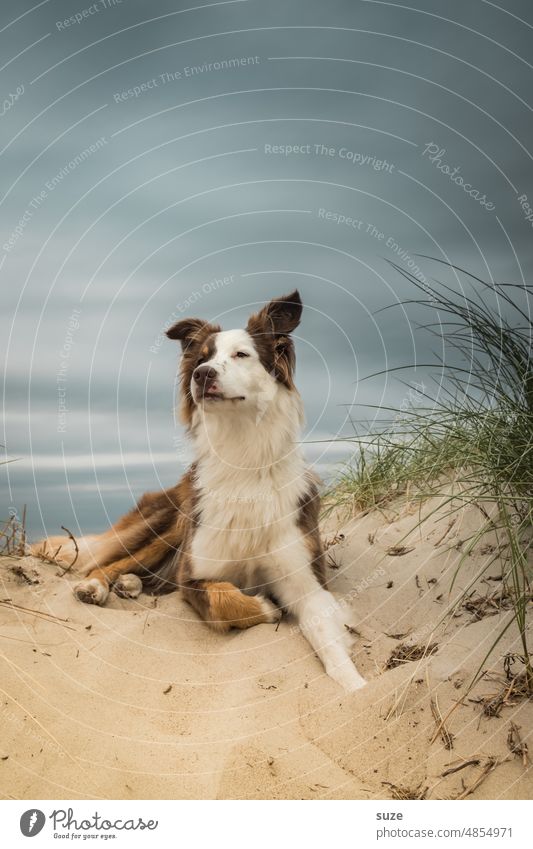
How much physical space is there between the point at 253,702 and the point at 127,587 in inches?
84.6

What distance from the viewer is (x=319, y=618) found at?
186 inches

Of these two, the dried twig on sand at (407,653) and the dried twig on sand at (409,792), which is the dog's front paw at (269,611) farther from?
the dried twig on sand at (409,792)

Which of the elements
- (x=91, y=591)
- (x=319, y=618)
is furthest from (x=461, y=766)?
(x=91, y=591)

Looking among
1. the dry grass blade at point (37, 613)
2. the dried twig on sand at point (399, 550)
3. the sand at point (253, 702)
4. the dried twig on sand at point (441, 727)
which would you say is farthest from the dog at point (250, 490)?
the dried twig on sand at point (441, 727)

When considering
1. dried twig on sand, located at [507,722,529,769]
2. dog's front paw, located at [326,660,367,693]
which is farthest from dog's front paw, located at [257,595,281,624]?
dried twig on sand, located at [507,722,529,769]

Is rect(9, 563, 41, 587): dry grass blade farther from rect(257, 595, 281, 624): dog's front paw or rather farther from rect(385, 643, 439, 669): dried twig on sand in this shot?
rect(385, 643, 439, 669): dried twig on sand

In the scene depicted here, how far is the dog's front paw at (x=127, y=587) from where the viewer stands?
18.9 ft

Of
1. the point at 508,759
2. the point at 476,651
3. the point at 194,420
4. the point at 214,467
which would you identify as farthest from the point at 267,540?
the point at 508,759

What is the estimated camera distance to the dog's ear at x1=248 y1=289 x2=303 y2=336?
4.78 metres

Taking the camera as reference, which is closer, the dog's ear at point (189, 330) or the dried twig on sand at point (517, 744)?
the dried twig on sand at point (517, 744)

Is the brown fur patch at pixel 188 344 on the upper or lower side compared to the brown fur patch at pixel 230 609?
upper

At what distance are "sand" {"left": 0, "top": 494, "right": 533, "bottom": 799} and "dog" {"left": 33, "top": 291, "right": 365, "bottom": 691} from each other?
0.19 metres

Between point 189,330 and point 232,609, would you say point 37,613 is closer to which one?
point 232,609

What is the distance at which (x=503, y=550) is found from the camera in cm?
449
